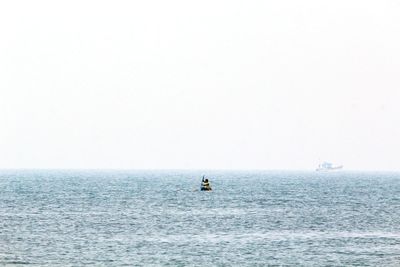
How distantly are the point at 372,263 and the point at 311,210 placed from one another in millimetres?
59921

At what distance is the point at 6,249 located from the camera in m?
71.8

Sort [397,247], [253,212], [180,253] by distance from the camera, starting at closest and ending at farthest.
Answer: [180,253] → [397,247] → [253,212]

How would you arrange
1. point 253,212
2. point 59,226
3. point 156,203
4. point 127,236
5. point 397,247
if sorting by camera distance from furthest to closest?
1. point 156,203
2. point 253,212
3. point 59,226
4. point 127,236
5. point 397,247

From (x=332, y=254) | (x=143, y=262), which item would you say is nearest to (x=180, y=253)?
(x=143, y=262)

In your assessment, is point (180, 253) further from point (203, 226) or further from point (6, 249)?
point (203, 226)

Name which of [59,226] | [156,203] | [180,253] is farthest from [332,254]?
[156,203]

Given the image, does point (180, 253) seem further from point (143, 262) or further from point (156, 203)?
point (156, 203)

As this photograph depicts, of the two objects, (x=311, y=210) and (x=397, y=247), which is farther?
(x=311, y=210)

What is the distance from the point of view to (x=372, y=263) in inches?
2586

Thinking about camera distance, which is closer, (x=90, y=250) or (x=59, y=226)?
(x=90, y=250)

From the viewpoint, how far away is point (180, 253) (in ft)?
232

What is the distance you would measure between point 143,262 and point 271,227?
105 ft

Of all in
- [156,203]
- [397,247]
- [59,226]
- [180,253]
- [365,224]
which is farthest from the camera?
[156,203]

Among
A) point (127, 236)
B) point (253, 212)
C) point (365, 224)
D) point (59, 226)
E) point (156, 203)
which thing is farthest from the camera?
point (156, 203)
